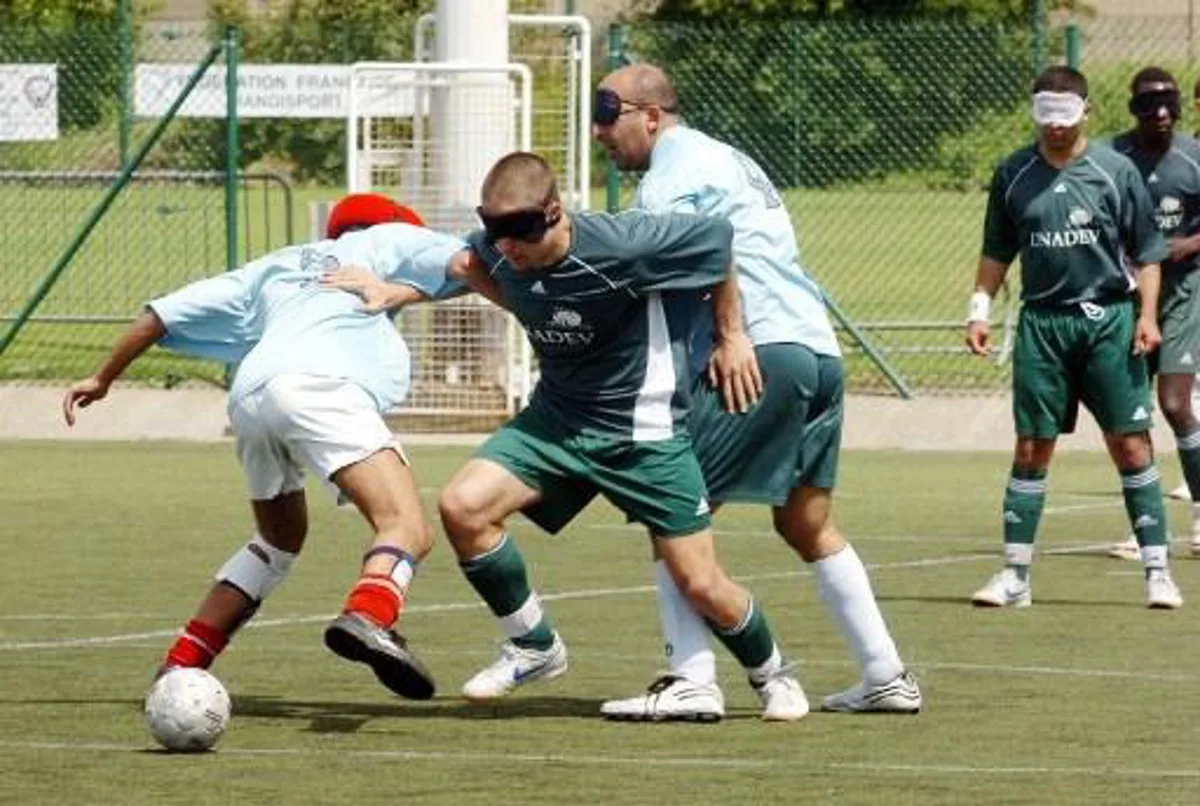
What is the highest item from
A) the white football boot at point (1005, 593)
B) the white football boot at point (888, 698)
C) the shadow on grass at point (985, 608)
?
the white football boot at point (888, 698)

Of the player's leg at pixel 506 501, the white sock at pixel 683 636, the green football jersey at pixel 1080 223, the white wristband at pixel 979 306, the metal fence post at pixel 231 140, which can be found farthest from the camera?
the metal fence post at pixel 231 140

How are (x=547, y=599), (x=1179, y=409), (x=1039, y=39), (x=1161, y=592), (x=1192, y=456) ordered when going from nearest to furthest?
1. (x=1161, y=592)
2. (x=547, y=599)
3. (x=1179, y=409)
4. (x=1192, y=456)
5. (x=1039, y=39)

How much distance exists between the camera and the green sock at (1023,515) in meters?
15.2

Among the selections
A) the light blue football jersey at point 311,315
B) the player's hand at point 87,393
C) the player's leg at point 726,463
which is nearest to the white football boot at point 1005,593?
the player's leg at point 726,463

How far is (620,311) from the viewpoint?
11.3 m

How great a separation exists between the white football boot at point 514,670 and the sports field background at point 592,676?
112 millimetres

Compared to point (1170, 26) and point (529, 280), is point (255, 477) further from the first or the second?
point (1170, 26)

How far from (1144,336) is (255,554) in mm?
4722

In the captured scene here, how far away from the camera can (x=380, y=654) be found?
10.8 metres

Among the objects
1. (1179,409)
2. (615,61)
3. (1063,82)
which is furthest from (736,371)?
(615,61)

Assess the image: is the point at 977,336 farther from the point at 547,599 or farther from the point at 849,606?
the point at 849,606

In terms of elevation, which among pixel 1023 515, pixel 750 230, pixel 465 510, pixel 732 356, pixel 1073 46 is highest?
pixel 750 230

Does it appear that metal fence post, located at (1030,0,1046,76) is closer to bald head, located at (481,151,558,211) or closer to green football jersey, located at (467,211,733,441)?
green football jersey, located at (467,211,733,441)

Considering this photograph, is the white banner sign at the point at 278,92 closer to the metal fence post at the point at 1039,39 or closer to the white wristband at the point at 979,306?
the metal fence post at the point at 1039,39
